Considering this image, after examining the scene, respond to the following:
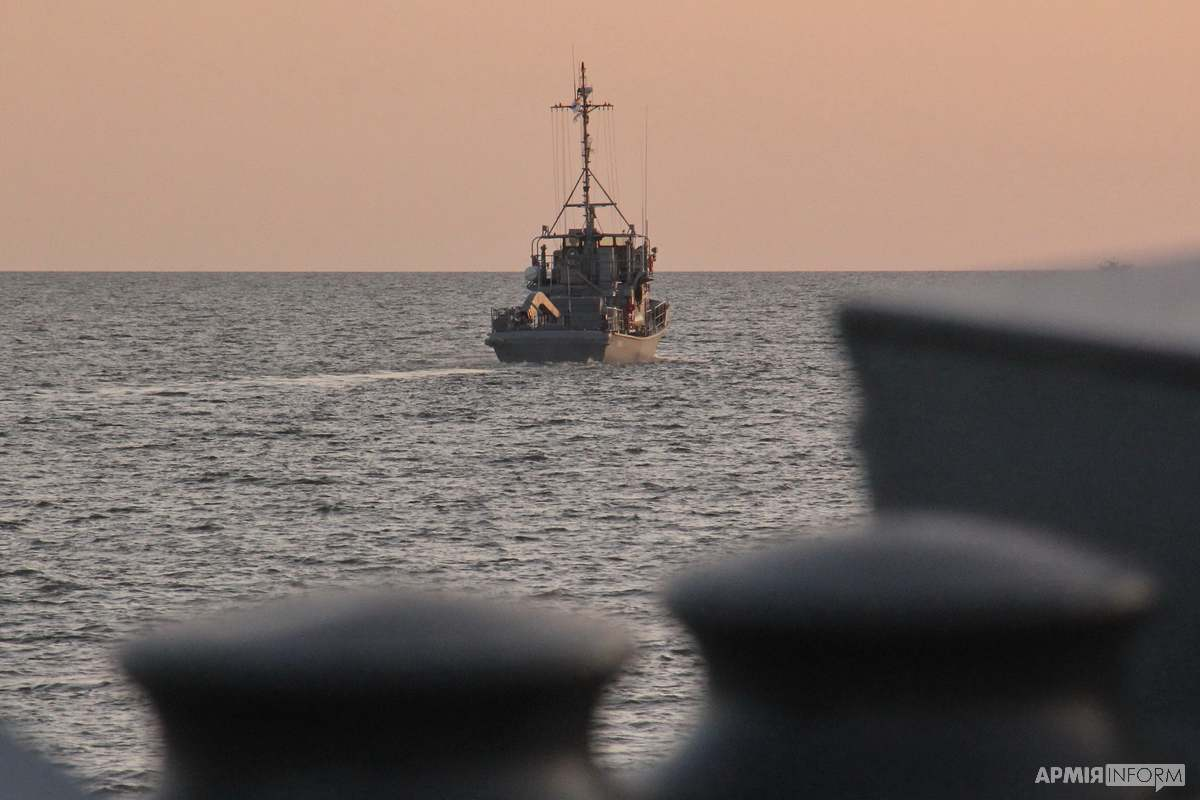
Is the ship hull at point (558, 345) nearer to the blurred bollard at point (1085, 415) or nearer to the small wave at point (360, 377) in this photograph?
the small wave at point (360, 377)

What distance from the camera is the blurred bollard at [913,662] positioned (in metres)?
1.46

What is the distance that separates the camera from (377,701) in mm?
1314

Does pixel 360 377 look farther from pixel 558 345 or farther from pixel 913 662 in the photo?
pixel 913 662

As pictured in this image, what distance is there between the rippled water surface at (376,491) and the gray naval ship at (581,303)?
1268mm

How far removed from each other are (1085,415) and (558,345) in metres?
62.0

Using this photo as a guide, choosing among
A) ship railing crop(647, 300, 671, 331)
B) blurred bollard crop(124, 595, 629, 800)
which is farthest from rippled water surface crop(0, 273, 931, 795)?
ship railing crop(647, 300, 671, 331)

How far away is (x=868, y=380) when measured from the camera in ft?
6.56

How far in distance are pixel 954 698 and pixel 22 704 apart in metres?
17.1

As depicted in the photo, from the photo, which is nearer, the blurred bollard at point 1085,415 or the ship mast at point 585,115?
the blurred bollard at point 1085,415

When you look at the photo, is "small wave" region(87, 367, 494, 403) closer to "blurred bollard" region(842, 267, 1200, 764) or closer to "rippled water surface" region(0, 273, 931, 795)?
"rippled water surface" region(0, 273, 931, 795)

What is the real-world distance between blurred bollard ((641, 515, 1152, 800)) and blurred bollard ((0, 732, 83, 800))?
0.57 metres

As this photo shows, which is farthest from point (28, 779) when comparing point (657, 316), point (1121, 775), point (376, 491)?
point (657, 316)

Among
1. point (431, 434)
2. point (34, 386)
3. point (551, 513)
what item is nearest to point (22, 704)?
point (551, 513)

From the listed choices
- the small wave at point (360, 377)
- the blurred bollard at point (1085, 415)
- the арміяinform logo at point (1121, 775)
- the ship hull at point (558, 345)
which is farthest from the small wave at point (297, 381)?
the арміяinform logo at point (1121, 775)
